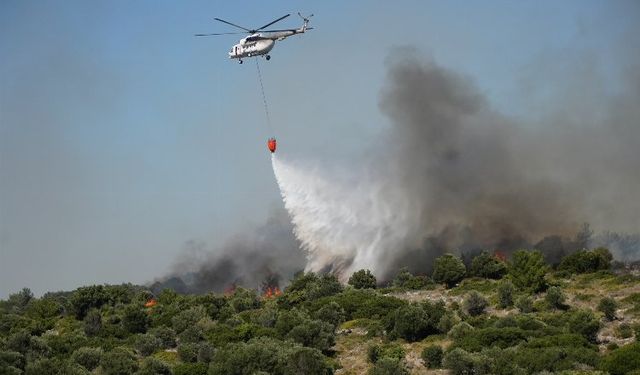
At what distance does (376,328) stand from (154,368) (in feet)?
62.4

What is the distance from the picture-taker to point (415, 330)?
7450 centimetres

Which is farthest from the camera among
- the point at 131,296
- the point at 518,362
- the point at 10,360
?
the point at 131,296

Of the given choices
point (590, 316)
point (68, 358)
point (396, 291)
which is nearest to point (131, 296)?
point (396, 291)

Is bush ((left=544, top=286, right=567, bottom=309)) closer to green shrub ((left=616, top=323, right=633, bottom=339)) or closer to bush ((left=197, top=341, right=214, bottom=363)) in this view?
green shrub ((left=616, top=323, right=633, bottom=339))

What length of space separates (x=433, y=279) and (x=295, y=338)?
36.6 metres

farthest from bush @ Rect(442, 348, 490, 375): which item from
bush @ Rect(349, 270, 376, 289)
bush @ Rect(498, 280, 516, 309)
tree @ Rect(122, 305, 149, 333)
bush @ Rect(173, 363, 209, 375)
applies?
bush @ Rect(349, 270, 376, 289)

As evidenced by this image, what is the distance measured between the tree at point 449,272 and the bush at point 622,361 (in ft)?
144

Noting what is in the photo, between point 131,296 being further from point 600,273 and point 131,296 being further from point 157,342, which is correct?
point 600,273

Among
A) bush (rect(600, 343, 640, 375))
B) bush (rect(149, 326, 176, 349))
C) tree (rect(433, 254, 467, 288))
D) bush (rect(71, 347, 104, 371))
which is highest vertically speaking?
tree (rect(433, 254, 467, 288))

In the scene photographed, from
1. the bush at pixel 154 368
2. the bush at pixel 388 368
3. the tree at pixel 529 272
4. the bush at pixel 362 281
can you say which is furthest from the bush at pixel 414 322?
the bush at pixel 362 281

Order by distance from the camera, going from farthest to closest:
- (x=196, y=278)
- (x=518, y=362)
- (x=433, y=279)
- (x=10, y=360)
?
(x=196, y=278)
(x=433, y=279)
(x=10, y=360)
(x=518, y=362)

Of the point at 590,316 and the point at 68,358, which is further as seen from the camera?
the point at 68,358

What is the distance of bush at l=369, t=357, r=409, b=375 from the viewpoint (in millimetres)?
62219

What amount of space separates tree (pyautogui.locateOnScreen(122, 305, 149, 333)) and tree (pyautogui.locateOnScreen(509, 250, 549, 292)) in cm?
3368
